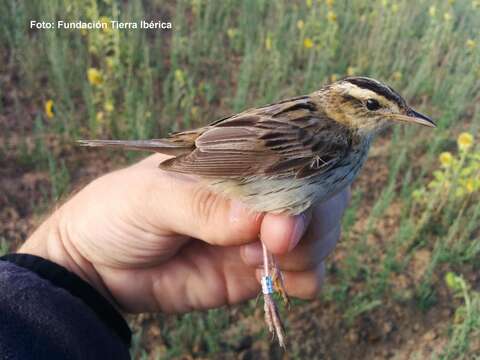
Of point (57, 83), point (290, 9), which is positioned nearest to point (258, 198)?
point (57, 83)

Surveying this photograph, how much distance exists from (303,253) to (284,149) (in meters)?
0.63

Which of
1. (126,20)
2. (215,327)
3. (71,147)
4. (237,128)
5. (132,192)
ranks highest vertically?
(126,20)

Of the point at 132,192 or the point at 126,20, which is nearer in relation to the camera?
the point at 132,192

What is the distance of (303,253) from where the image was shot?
2.39m

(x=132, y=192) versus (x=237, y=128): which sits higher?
(x=237, y=128)

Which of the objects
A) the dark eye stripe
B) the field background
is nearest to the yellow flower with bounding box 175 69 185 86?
the field background

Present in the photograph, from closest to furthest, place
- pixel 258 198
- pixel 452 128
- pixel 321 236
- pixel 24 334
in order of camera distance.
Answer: pixel 24 334, pixel 258 198, pixel 321 236, pixel 452 128

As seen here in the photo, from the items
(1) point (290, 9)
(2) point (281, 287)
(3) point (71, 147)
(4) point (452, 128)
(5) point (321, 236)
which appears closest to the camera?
(2) point (281, 287)

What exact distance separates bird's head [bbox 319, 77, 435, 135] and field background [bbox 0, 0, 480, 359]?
1083mm

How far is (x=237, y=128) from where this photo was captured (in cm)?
213

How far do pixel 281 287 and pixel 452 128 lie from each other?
3.55 metres

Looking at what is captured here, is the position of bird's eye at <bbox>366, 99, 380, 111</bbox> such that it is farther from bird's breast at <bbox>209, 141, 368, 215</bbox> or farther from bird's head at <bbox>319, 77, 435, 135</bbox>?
bird's breast at <bbox>209, 141, 368, 215</bbox>

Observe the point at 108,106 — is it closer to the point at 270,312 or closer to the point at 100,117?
the point at 100,117

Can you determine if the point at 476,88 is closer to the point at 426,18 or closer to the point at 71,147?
the point at 426,18
